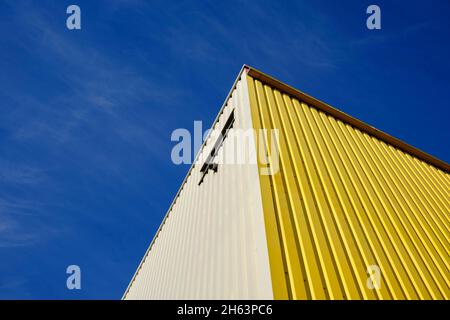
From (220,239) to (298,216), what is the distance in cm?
133

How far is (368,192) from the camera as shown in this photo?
6227mm

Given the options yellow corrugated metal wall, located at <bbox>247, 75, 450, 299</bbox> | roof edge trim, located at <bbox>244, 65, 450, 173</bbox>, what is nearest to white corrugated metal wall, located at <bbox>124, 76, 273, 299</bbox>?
yellow corrugated metal wall, located at <bbox>247, 75, 450, 299</bbox>

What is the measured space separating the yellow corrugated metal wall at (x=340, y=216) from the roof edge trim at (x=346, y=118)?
0.24 meters

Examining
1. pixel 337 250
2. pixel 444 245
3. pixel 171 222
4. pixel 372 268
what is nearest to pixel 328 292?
pixel 337 250

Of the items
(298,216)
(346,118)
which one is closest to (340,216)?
(298,216)

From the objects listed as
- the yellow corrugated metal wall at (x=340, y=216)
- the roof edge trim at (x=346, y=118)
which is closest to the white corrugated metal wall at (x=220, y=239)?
the yellow corrugated metal wall at (x=340, y=216)

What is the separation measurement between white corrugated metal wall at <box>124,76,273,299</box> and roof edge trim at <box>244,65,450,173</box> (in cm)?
70

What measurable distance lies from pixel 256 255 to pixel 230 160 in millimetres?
2529

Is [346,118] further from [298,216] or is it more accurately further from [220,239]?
[220,239]

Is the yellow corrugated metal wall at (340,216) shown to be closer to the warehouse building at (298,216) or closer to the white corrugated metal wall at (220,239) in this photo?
the warehouse building at (298,216)

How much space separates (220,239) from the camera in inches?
201

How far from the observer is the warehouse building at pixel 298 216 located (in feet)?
13.1

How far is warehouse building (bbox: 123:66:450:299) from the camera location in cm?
399

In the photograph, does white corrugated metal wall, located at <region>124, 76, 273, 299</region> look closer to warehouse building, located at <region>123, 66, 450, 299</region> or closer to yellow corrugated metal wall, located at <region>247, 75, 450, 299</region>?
Answer: warehouse building, located at <region>123, 66, 450, 299</region>
